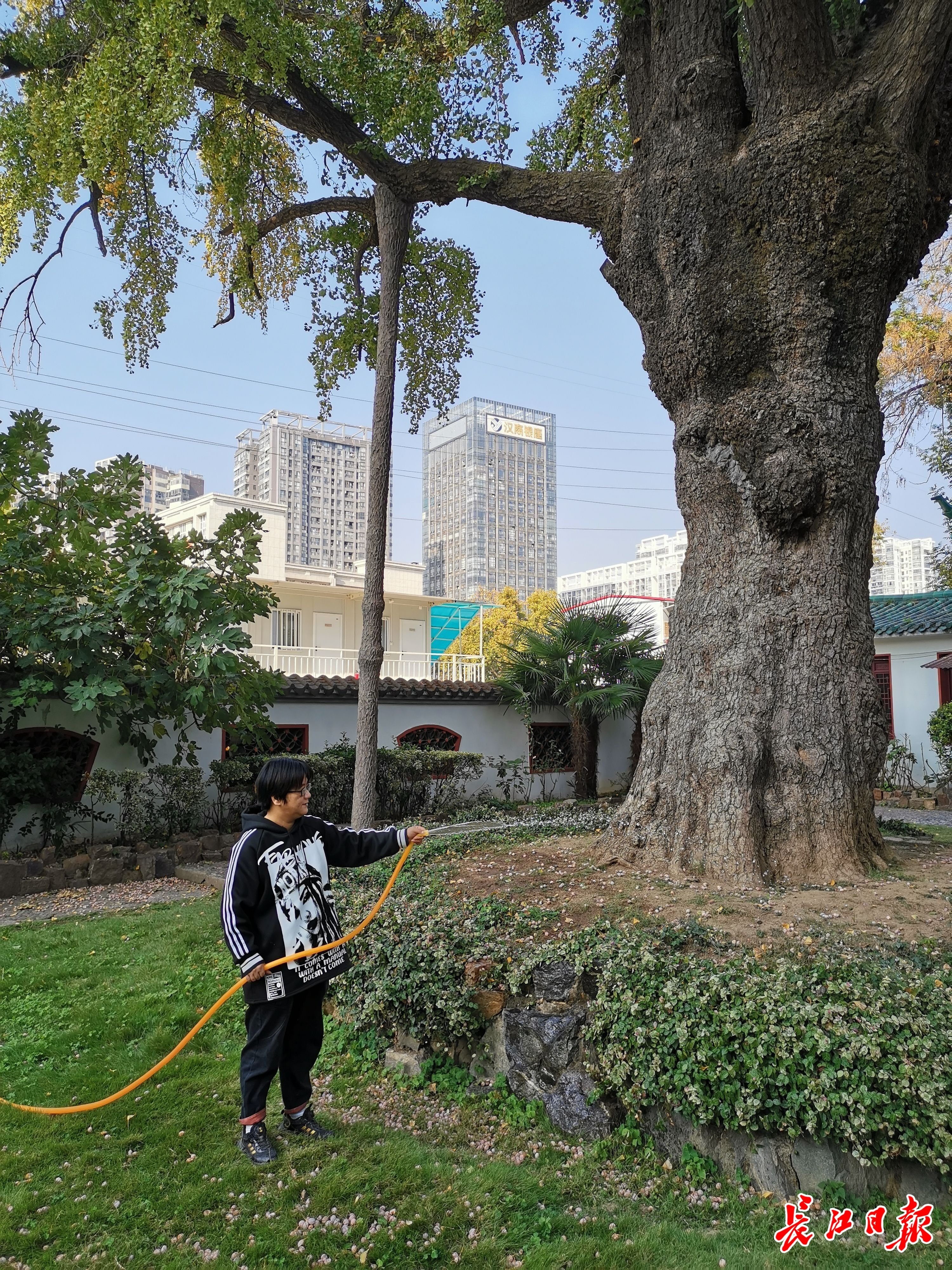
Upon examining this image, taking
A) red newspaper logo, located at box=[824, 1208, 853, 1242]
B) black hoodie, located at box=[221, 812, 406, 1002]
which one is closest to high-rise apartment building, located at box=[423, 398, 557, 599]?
black hoodie, located at box=[221, 812, 406, 1002]

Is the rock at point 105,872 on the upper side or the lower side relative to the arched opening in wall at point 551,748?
lower

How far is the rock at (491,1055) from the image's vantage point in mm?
3816

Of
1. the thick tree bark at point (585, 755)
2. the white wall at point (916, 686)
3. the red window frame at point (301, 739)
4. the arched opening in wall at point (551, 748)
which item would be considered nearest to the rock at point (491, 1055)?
the red window frame at point (301, 739)

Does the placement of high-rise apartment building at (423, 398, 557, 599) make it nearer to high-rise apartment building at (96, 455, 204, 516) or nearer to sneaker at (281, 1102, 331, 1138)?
high-rise apartment building at (96, 455, 204, 516)

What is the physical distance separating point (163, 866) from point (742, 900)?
6.73 meters

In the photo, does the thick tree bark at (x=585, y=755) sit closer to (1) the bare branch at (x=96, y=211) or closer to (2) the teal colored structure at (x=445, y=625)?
(1) the bare branch at (x=96, y=211)

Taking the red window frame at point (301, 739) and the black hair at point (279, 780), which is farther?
the red window frame at point (301, 739)

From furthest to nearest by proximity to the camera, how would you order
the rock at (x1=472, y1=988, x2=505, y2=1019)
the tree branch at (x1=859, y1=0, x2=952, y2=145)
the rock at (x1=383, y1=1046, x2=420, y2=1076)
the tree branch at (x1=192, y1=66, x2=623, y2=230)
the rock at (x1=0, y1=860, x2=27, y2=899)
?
the rock at (x1=0, y1=860, x2=27, y2=899)
the tree branch at (x1=192, y1=66, x2=623, y2=230)
the tree branch at (x1=859, y1=0, x2=952, y2=145)
the rock at (x1=383, y1=1046, x2=420, y2=1076)
the rock at (x1=472, y1=988, x2=505, y2=1019)

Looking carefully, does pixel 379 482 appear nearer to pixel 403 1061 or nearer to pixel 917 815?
pixel 403 1061

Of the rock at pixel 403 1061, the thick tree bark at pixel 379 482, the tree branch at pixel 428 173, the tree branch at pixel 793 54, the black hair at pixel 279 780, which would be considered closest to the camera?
the black hair at pixel 279 780

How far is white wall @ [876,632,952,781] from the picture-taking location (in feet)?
52.0

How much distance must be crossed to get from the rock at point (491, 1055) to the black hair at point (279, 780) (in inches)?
58.2

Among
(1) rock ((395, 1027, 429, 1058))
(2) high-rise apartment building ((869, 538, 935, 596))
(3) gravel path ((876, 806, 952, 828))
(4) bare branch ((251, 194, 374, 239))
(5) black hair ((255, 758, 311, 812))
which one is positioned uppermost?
(2) high-rise apartment building ((869, 538, 935, 596))

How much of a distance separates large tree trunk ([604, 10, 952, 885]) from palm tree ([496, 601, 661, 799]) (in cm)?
759
